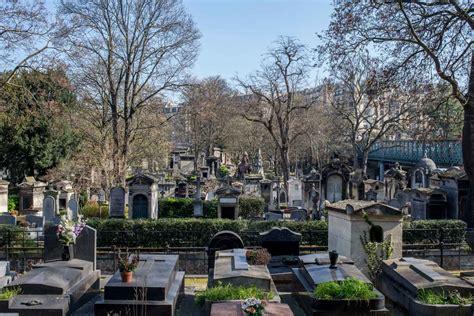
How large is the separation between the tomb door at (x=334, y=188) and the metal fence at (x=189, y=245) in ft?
24.3

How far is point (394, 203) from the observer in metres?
21.6

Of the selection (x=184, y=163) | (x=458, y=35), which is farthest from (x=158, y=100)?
(x=184, y=163)

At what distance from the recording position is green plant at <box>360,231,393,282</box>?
10977 millimetres

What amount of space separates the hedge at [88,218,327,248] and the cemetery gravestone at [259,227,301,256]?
3358 millimetres

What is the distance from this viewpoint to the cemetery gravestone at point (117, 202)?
2242 cm

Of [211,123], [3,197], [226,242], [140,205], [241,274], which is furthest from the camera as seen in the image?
[211,123]

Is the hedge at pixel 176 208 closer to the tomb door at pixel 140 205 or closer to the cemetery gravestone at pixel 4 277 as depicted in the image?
the tomb door at pixel 140 205

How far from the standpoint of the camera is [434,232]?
16.0 meters

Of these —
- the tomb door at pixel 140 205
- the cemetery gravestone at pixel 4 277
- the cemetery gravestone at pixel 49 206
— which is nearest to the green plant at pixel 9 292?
the cemetery gravestone at pixel 4 277

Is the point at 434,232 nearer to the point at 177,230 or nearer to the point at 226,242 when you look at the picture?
the point at 226,242

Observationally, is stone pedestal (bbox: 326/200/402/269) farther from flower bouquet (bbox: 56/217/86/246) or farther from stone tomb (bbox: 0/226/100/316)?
flower bouquet (bbox: 56/217/86/246)

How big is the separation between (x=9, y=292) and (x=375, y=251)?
742 centimetres

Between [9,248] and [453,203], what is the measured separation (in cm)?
1604

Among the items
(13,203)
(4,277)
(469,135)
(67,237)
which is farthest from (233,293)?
(13,203)
